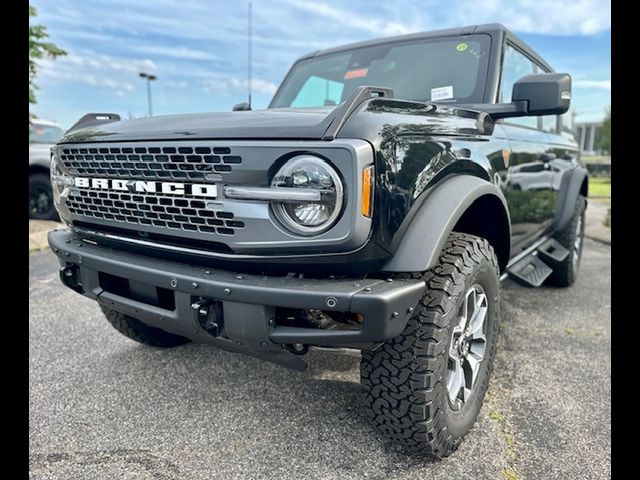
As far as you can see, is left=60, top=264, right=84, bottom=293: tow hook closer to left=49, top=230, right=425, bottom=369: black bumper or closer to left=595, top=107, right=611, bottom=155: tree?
left=49, top=230, right=425, bottom=369: black bumper

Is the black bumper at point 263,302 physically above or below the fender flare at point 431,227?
below

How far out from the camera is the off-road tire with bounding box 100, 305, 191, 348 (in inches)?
113

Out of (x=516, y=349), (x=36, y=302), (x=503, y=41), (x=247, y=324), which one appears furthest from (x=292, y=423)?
(x=36, y=302)

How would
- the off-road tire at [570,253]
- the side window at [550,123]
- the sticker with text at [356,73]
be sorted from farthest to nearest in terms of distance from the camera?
the off-road tire at [570,253], the side window at [550,123], the sticker with text at [356,73]

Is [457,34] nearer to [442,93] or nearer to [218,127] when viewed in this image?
[442,93]

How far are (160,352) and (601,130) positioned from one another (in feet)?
135

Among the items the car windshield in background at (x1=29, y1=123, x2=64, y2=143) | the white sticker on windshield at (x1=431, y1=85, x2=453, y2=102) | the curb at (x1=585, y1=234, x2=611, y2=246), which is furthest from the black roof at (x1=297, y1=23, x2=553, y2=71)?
the car windshield in background at (x1=29, y1=123, x2=64, y2=143)

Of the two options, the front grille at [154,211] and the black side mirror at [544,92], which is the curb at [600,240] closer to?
the black side mirror at [544,92]

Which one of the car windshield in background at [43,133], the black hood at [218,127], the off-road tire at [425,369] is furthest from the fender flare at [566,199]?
the car windshield in background at [43,133]

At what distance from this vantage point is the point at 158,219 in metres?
1.97

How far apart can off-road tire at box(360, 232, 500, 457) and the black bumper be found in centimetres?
16

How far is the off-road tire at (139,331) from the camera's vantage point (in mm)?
2873

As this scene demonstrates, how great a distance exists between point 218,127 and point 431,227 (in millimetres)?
870
